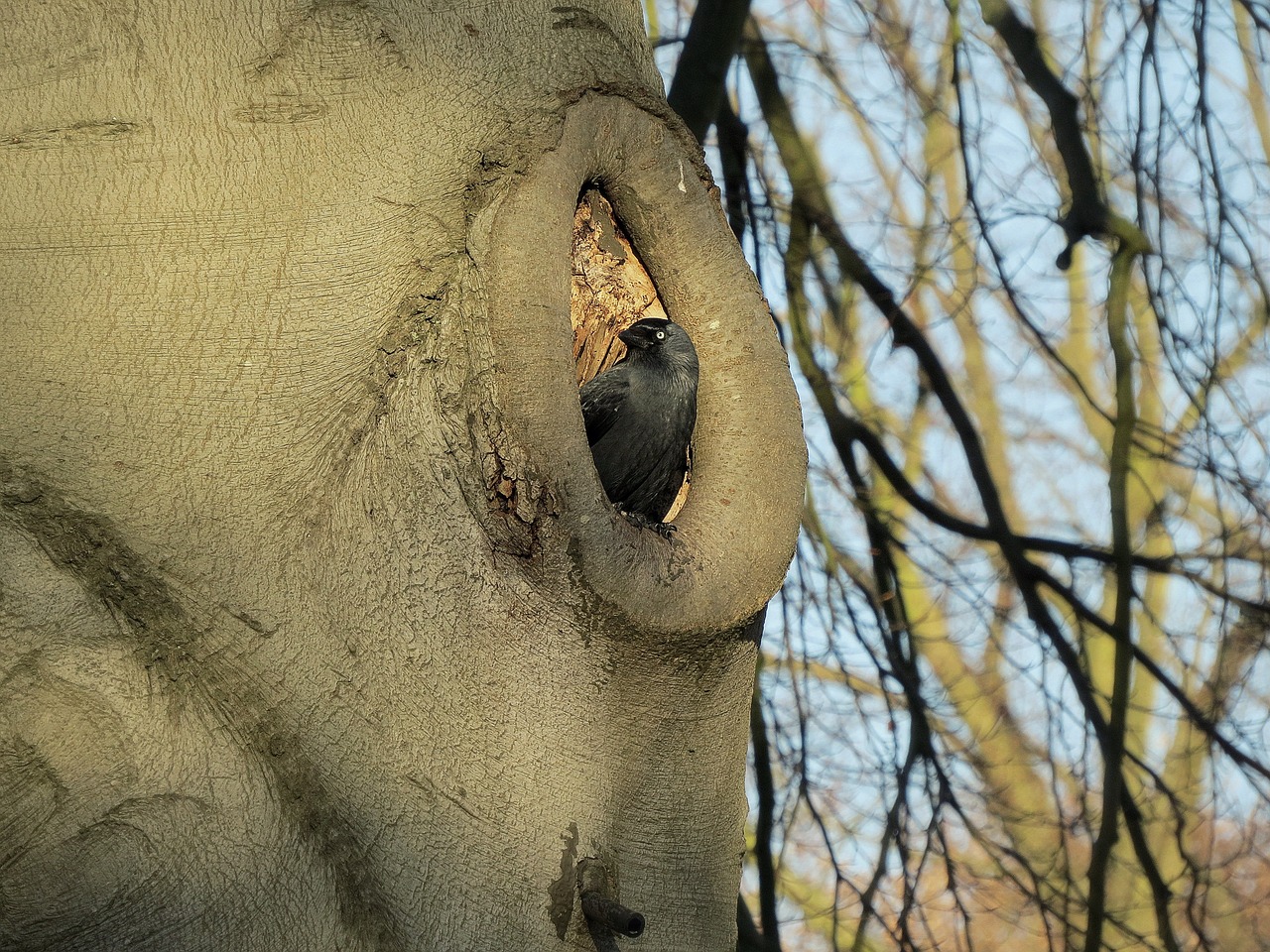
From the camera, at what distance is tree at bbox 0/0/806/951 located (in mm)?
1659

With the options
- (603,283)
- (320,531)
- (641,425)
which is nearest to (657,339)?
(603,283)

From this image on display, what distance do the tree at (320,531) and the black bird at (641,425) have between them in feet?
2.99

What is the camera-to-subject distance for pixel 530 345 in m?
1.96

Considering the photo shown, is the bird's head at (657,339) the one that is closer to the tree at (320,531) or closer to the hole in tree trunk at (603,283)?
the hole in tree trunk at (603,283)

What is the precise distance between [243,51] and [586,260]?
0.88 meters

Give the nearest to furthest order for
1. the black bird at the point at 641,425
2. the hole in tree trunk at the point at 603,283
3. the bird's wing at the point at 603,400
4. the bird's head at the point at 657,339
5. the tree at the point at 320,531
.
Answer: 1. the tree at the point at 320,531
2. the hole in tree trunk at the point at 603,283
3. the bird's head at the point at 657,339
4. the black bird at the point at 641,425
5. the bird's wing at the point at 603,400

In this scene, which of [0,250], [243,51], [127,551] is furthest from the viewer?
[243,51]

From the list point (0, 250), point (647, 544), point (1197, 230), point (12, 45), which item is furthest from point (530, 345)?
point (1197, 230)

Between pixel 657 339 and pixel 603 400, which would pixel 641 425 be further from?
pixel 657 339

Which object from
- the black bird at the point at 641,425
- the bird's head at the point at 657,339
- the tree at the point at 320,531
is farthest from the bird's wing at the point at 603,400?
the tree at the point at 320,531

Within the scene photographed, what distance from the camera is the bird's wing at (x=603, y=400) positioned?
10.5ft

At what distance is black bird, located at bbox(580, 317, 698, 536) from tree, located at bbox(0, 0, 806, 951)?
912 mm

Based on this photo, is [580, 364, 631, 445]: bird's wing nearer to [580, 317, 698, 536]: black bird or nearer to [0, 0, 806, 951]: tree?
[580, 317, 698, 536]: black bird

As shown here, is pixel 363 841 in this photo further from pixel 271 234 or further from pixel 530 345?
pixel 271 234
